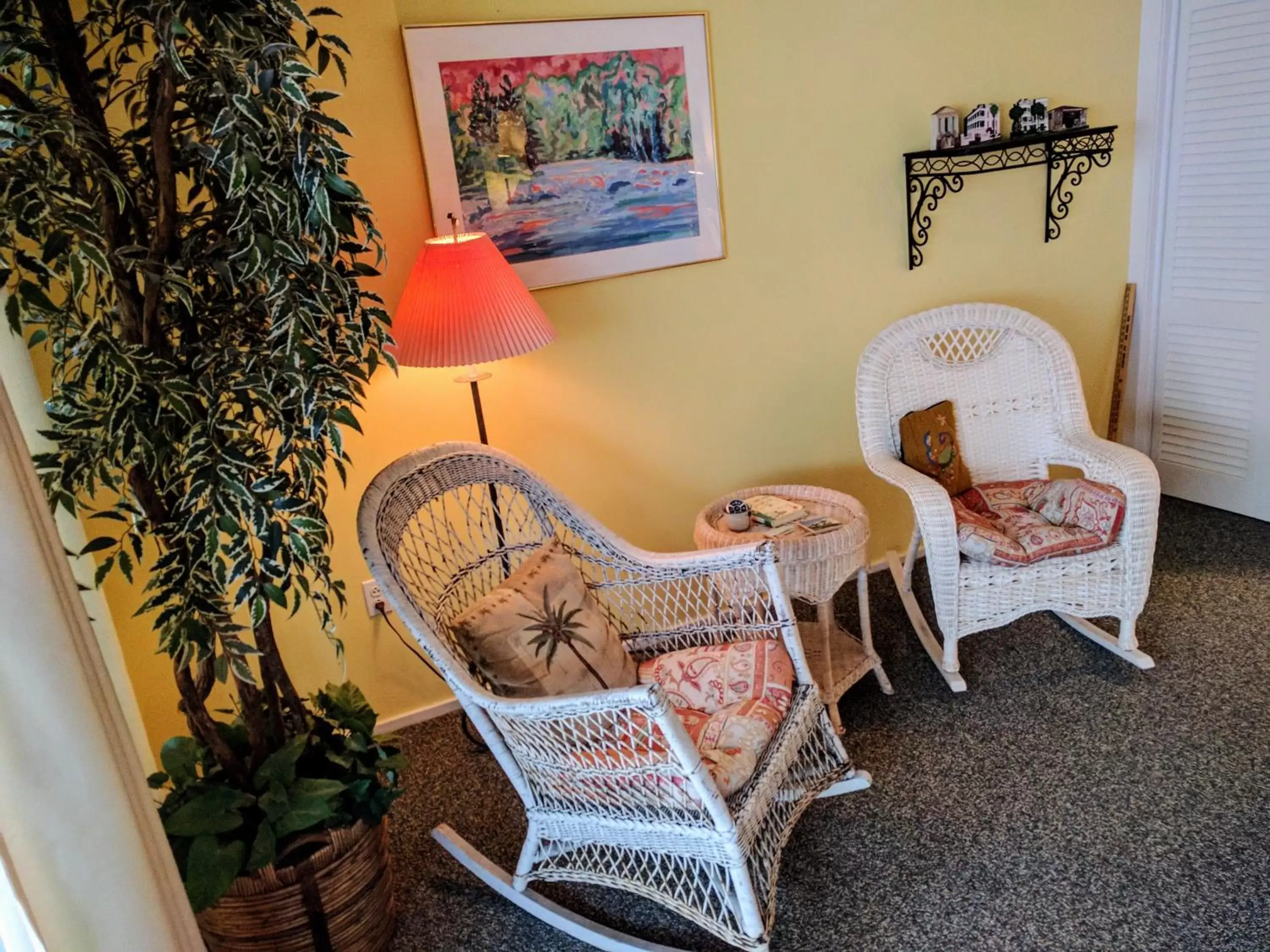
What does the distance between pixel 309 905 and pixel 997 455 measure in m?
2.22

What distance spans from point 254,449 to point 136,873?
2.03ft

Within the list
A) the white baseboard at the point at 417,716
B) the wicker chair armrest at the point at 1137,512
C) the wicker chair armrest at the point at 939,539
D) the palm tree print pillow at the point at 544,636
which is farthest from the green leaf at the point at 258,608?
the wicker chair armrest at the point at 1137,512

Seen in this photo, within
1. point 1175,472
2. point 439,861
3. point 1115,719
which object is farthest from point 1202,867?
point 1175,472

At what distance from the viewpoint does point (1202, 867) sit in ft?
6.08

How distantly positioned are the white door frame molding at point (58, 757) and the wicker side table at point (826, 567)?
1.33m

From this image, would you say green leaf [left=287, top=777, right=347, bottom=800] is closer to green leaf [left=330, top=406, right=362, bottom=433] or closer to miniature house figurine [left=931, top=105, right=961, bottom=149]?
green leaf [left=330, top=406, right=362, bottom=433]

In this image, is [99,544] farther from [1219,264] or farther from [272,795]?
[1219,264]

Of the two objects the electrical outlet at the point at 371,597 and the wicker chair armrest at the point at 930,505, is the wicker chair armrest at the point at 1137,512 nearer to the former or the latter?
the wicker chair armrest at the point at 930,505

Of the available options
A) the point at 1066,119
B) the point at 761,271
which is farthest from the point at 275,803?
the point at 1066,119

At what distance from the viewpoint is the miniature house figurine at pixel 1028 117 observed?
9.60ft

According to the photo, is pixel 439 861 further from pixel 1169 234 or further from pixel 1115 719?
pixel 1169 234

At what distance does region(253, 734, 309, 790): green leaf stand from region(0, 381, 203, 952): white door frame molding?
43 centimetres

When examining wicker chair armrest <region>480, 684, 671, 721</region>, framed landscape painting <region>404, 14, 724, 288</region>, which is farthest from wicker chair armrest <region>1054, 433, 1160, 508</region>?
wicker chair armrest <region>480, 684, 671, 721</region>

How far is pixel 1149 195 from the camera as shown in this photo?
3260 millimetres
